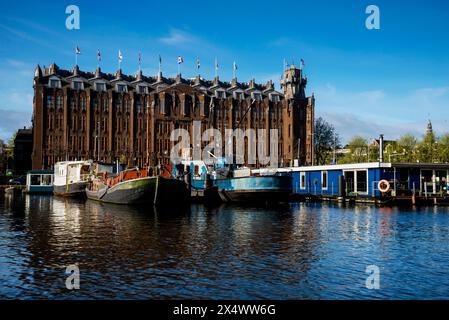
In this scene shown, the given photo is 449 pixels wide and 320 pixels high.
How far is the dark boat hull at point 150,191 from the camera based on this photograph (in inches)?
1811

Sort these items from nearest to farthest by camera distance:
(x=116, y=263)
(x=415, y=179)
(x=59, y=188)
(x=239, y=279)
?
(x=239, y=279), (x=116, y=263), (x=415, y=179), (x=59, y=188)

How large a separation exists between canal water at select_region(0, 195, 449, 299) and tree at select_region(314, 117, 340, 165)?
9994 cm

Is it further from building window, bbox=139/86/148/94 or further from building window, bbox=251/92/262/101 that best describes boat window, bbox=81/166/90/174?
building window, bbox=251/92/262/101

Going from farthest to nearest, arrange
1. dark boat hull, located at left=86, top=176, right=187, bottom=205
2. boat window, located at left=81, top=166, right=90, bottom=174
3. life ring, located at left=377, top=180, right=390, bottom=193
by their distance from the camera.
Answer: boat window, located at left=81, top=166, right=90, bottom=174 → life ring, located at left=377, top=180, right=390, bottom=193 → dark boat hull, located at left=86, top=176, right=187, bottom=205

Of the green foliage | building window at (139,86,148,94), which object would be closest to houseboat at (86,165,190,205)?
the green foliage

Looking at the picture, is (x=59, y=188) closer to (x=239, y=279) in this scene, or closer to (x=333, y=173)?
(x=333, y=173)

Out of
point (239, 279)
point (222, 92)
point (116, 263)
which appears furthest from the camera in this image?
point (222, 92)

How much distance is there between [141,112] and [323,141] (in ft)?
159

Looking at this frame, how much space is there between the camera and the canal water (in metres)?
15.2

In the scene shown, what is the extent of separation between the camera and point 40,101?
110375 mm

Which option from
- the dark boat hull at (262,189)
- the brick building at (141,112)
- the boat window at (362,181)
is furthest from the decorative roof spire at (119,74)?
the boat window at (362,181)

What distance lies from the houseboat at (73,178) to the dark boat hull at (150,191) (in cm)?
1978
